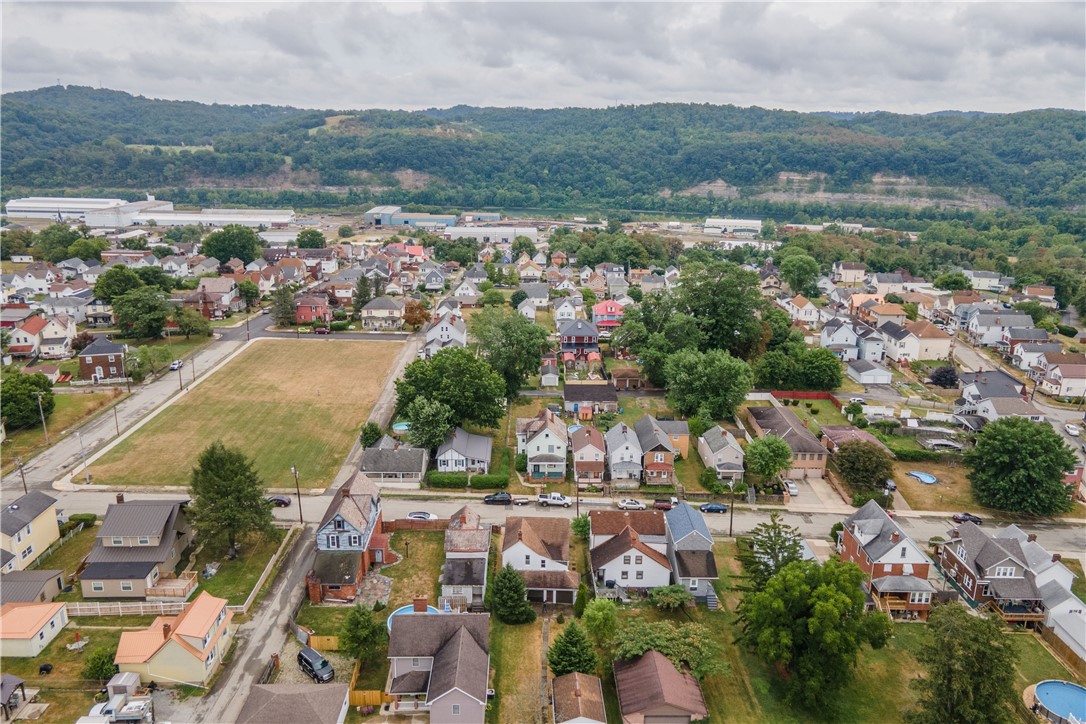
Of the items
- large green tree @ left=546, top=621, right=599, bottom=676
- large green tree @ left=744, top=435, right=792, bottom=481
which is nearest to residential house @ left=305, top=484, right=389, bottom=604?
large green tree @ left=546, top=621, right=599, bottom=676

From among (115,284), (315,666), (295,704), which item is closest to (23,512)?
(315,666)

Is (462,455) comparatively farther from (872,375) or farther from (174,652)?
(872,375)

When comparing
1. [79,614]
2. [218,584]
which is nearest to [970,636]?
[218,584]

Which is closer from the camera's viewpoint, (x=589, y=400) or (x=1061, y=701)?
(x=1061, y=701)

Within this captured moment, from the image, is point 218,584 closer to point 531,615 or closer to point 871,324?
point 531,615

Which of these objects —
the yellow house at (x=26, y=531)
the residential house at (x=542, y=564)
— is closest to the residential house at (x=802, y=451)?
the residential house at (x=542, y=564)
